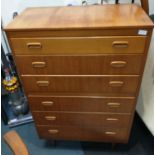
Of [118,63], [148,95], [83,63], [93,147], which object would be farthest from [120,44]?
[93,147]

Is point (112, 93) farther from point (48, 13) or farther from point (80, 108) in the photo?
point (48, 13)

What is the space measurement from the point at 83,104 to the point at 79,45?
1.47ft

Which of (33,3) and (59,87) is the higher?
(33,3)

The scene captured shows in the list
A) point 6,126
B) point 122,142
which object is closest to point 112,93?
point 122,142

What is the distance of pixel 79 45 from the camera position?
102cm

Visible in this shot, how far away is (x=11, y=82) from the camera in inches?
66.7

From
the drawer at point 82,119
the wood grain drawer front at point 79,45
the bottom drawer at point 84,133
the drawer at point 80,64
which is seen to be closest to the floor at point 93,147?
the bottom drawer at point 84,133

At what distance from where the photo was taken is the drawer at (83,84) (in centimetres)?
115

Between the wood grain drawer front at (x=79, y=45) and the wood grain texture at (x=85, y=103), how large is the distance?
35 cm

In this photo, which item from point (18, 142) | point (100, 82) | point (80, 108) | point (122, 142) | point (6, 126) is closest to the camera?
point (18, 142)

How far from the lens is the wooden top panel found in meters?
0.96

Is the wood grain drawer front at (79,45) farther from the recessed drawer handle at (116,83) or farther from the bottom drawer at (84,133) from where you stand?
the bottom drawer at (84,133)

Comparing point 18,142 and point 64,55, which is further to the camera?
point 64,55

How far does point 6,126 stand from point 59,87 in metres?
0.94
